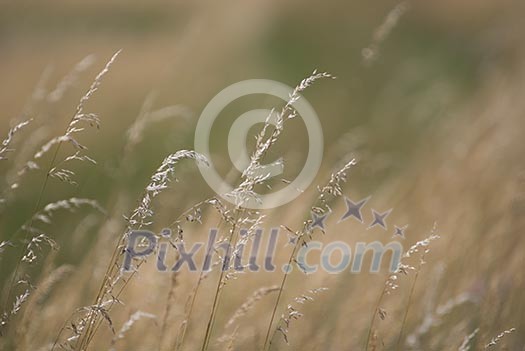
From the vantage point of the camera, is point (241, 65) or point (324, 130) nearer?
point (324, 130)

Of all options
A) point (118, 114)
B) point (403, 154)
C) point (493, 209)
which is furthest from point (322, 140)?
point (493, 209)

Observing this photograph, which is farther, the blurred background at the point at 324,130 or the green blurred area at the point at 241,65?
the green blurred area at the point at 241,65

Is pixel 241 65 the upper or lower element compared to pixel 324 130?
upper

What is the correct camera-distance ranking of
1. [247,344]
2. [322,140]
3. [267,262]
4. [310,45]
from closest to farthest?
[247,344]
[267,262]
[322,140]
[310,45]

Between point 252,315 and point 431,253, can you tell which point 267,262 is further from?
point 431,253

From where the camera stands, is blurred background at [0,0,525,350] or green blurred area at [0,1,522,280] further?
green blurred area at [0,1,522,280]

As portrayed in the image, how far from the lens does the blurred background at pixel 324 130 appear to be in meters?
3.33

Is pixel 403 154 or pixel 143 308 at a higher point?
pixel 403 154

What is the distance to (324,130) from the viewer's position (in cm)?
948

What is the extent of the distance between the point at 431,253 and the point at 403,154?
159 inches

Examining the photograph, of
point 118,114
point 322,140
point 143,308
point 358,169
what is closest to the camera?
point 143,308

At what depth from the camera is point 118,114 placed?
1059 centimetres

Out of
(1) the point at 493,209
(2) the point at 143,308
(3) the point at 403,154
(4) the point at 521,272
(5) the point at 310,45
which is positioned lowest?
(2) the point at 143,308

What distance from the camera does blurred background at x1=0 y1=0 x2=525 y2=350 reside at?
3330 mm
